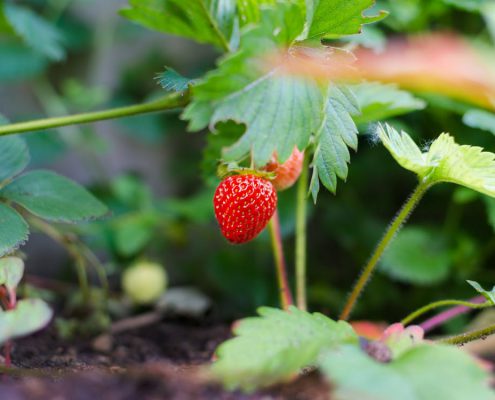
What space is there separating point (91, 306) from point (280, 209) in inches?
16.8

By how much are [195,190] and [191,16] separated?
37.9 inches

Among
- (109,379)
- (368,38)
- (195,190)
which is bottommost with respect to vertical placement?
(109,379)

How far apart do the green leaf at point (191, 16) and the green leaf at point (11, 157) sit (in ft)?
0.79

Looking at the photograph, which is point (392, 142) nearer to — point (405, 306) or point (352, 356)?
point (352, 356)

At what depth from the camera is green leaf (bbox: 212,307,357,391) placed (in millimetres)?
572

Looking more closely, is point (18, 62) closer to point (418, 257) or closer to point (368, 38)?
point (368, 38)

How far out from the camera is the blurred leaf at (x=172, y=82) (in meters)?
0.73

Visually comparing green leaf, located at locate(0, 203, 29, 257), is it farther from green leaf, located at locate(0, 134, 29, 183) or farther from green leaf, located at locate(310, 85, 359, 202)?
green leaf, located at locate(310, 85, 359, 202)

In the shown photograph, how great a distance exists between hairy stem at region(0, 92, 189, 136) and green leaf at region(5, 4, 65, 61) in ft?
1.79

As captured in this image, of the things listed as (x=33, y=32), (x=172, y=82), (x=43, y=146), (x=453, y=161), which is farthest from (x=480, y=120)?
(x=43, y=146)

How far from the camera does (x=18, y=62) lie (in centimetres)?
164

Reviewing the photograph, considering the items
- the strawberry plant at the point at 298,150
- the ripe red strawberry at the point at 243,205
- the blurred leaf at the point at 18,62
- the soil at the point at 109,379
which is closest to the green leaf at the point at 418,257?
the strawberry plant at the point at 298,150

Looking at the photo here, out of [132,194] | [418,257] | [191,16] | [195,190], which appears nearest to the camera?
[191,16]

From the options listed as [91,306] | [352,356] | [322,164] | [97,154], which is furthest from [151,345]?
[97,154]
